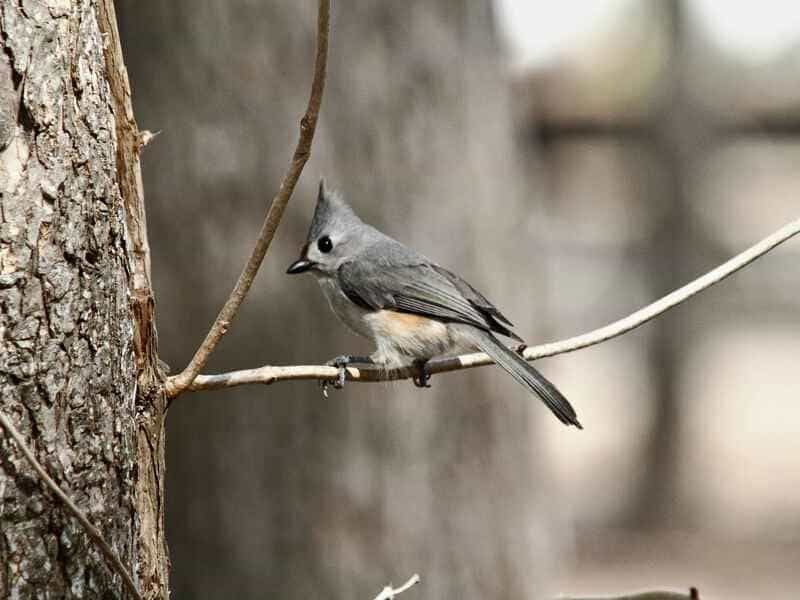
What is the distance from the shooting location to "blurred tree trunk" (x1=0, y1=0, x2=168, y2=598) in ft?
4.60

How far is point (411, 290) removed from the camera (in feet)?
10.8

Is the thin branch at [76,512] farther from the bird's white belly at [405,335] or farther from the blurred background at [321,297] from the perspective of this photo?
the blurred background at [321,297]

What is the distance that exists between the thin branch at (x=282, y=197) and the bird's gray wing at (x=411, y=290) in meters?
1.52

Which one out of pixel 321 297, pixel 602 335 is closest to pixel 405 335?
pixel 321 297

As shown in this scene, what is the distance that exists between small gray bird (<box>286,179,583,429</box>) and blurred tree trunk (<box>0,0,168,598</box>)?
1415 millimetres

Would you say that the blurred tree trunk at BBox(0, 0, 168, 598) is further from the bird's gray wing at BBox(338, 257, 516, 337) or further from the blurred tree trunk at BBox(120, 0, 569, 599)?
the blurred tree trunk at BBox(120, 0, 569, 599)

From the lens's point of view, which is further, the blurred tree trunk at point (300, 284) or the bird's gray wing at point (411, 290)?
the blurred tree trunk at point (300, 284)

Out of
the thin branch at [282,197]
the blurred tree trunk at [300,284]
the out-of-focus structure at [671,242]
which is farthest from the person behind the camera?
the out-of-focus structure at [671,242]

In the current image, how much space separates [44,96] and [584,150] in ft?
25.4

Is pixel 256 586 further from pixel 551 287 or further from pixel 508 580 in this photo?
pixel 551 287

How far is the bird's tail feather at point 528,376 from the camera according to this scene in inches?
91.9

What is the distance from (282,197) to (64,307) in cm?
35

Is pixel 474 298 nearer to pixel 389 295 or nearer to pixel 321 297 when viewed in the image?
pixel 389 295

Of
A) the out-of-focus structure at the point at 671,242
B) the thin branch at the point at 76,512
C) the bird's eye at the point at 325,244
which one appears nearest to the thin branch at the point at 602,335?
the thin branch at the point at 76,512
